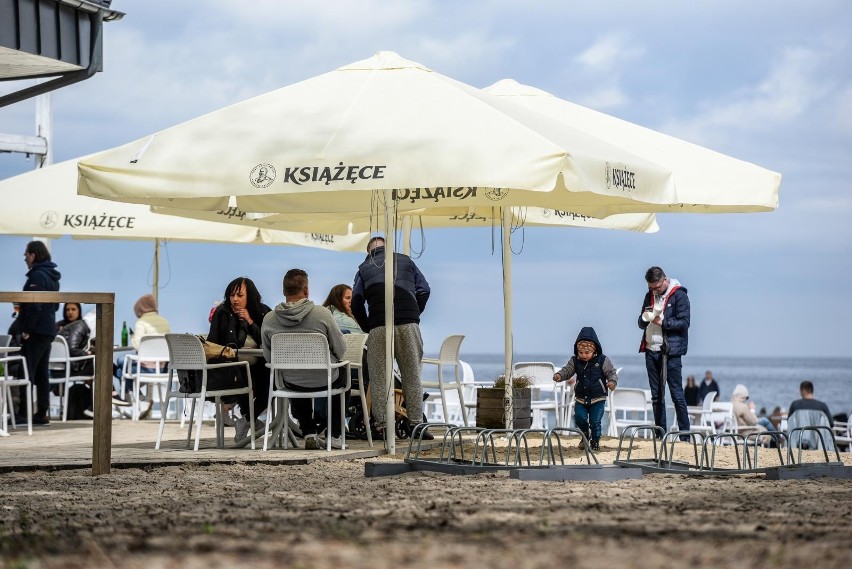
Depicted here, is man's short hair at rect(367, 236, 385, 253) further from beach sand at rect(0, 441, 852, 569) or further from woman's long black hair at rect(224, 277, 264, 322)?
beach sand at rect(0, 441, 852, 569)

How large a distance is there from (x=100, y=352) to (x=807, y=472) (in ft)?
14.4

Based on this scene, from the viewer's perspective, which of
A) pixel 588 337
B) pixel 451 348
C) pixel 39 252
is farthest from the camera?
pixel 39 252

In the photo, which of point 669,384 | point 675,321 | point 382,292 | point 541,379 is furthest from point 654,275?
point 382,292

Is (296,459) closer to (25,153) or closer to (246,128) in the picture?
(246,128)

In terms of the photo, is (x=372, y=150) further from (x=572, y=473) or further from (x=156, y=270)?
(x=156, y=270)

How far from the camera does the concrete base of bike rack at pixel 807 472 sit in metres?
7.82

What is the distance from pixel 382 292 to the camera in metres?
10.2

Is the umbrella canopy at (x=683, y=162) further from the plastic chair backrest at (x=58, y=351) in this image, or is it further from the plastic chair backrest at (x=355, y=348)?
the plastic chair backrest at (x=58, y=351)

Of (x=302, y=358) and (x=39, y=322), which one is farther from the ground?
(x=39, y=322)

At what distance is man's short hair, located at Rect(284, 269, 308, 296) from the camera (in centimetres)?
980

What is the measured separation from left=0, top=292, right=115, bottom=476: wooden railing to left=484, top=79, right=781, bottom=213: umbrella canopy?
4.74 metres

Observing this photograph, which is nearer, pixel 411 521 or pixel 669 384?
pixel 411 521

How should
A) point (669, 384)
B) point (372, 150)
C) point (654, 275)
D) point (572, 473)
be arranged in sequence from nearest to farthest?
1. point (572, 473)
2. point (372, 150)
3. point (654, 275)
4. point (669, 384)

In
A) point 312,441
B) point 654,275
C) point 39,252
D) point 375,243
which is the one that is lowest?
point 312,441
